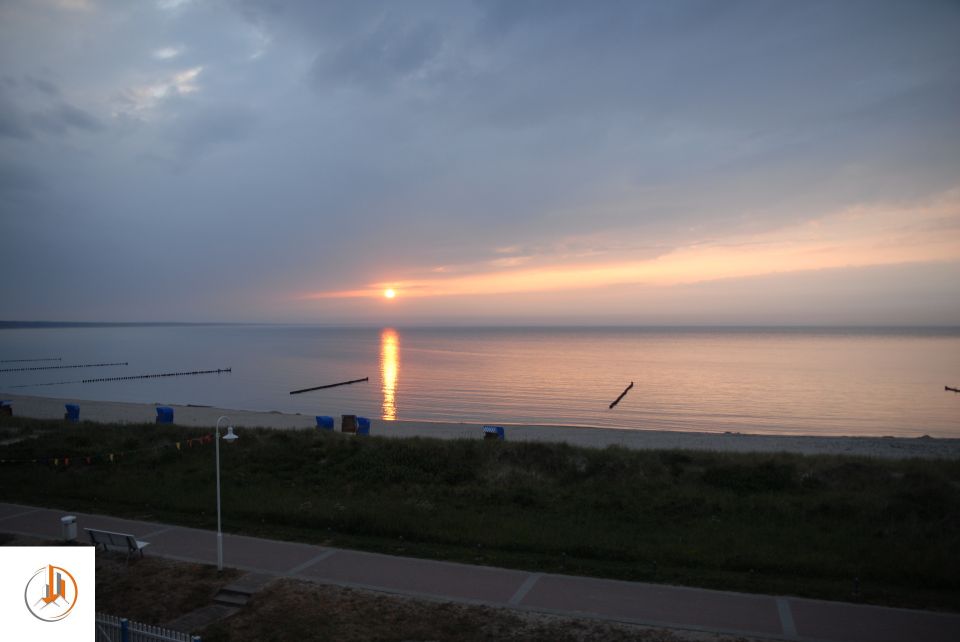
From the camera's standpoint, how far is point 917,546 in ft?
40.3

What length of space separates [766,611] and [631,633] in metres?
2.62

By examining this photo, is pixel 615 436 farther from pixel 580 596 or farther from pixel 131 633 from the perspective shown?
pixel 131 633

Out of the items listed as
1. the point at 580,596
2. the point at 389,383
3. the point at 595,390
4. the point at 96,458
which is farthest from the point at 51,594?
the point at 389,383

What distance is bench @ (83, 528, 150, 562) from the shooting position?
39.1 feet

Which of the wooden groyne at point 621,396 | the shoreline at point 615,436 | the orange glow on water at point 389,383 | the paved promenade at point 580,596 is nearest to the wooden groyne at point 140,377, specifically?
the orange glow on water at point 389,383

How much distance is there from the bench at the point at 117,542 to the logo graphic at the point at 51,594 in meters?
5.47

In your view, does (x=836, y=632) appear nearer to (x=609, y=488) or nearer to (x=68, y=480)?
(x=609, y=488)

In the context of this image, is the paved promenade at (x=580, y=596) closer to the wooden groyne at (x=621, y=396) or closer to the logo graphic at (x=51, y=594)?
the logo graphic at (x=51, y=594)

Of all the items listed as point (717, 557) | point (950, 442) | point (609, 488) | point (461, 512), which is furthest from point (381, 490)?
point (950, 442)

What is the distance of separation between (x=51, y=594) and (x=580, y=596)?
7.94 meters

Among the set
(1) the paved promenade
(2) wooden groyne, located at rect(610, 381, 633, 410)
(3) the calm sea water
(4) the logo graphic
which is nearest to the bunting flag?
(1) the paved promenade

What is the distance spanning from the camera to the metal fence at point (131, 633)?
7.12 meters

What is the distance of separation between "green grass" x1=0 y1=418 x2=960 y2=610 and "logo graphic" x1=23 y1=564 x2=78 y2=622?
671 cm

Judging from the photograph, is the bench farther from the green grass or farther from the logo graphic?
the logo graphic
